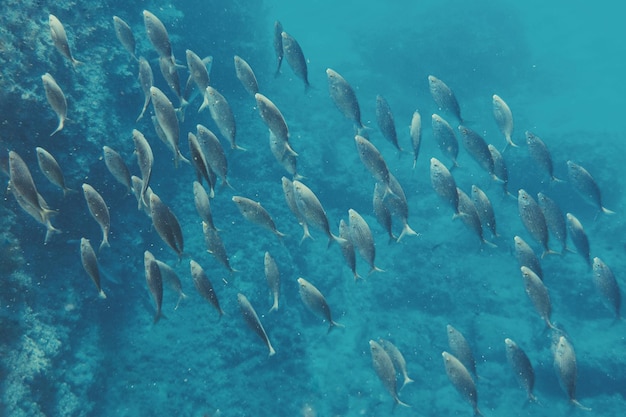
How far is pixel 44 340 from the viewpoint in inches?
246

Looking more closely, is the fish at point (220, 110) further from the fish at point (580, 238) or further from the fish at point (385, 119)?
the fish at point (580, 238)

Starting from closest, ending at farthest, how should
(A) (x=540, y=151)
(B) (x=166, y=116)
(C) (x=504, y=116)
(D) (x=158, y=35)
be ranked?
(B) (x=166, y=116), (D) (x=158, y=35), (A) (x=540, y=151), (C) (x=504, y=116)

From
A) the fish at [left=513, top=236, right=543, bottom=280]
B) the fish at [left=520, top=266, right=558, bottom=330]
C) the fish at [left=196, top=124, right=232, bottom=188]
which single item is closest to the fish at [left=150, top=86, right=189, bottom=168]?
the fish at [left=196, top=124, right=232, bottom=188]

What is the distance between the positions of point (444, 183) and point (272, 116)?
2.11m

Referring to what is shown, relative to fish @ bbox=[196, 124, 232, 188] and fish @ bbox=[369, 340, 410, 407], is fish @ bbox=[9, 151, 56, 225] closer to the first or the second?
fish @ bbox=[196, 124, 232, 188]

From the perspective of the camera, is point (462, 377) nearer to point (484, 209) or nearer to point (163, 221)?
point (484, 209)

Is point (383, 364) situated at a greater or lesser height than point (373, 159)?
lesser

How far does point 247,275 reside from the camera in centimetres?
985

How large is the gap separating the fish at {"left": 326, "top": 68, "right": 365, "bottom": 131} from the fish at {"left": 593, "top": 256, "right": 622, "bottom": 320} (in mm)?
3220

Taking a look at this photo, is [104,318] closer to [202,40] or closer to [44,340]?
[44,340]

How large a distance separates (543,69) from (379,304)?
2324cm

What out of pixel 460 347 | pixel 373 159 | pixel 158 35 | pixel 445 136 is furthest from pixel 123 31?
pixel 460 347

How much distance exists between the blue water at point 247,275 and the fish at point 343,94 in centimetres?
318

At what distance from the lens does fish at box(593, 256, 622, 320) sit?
4.67m
